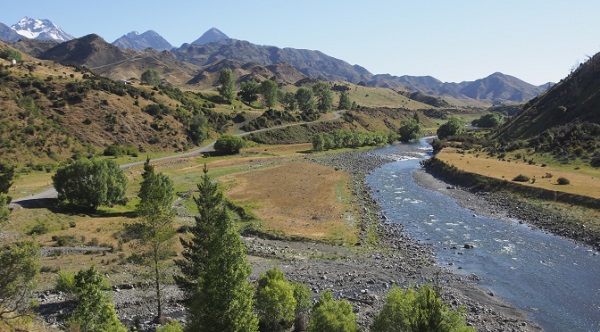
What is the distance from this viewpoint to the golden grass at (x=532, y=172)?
69875mm

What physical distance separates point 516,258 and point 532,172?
46.9m

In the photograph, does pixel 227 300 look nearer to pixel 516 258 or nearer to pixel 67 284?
pixel 67 284

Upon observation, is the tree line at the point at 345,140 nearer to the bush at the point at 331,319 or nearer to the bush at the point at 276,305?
the bush at the point at 276,305

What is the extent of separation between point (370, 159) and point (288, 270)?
91482 mm

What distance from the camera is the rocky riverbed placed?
111 ft

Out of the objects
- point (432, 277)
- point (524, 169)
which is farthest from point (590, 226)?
point (524, 169)

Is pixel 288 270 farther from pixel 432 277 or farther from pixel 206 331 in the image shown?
pixel 206 331

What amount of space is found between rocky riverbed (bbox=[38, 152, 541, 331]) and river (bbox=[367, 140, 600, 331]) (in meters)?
2.27

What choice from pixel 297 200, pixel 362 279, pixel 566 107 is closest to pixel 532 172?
pixel 297 200

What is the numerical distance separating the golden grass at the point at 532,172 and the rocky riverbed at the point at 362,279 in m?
34.0

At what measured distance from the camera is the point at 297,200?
7450cm

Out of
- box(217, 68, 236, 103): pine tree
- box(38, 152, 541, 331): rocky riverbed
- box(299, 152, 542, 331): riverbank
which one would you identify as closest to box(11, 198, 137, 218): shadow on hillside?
box(38, 152, 541, 331): rocky riverbed

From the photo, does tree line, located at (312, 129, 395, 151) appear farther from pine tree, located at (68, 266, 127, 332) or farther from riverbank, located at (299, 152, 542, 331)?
pine tree, located at (68, 266, 127, 332)

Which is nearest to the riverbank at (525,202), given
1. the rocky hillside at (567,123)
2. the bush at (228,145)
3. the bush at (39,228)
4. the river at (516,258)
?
the river at (516,258)
